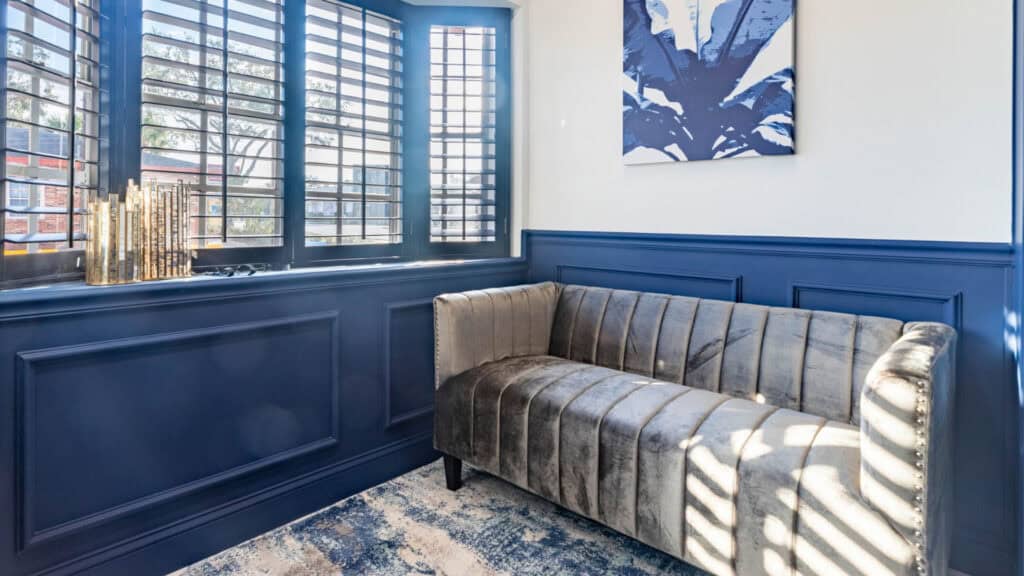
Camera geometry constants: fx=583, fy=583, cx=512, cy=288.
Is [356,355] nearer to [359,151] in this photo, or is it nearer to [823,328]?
[359,151]

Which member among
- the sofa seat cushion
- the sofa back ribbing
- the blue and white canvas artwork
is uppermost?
the blue and white canvas artwork

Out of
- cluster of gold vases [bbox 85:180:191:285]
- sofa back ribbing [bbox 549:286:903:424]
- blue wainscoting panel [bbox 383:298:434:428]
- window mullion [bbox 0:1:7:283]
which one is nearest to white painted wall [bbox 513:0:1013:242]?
sofa back ribbing [bbox 549:286:903:424]

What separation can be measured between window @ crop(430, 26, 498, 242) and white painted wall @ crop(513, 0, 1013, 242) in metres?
0.40

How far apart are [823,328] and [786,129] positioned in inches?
30.5

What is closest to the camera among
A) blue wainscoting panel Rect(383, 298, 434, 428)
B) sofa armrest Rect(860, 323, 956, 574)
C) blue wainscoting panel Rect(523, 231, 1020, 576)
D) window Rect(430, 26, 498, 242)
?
sofa armrest Rect(860, 323, 956, 574)

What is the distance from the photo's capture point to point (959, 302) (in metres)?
1.89

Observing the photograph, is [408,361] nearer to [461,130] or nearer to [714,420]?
[461,130]

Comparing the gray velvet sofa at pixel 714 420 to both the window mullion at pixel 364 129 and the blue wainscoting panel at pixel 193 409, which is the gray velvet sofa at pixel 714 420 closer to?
the blue wainscoting panel at pixel 193 409

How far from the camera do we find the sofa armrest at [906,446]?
4.07 ft

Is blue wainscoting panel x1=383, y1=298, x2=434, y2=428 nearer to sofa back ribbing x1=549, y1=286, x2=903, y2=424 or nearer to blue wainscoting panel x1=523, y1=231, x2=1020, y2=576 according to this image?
sofa back ribbing x1=549, y1=286, x2=903, y2=424

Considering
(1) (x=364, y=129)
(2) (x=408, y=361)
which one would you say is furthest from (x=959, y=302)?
(1) (x=364, y=129)

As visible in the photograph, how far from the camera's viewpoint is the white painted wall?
71.8 inches

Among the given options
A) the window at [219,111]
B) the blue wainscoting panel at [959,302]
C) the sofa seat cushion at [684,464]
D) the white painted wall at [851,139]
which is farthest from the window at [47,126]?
the blue wainscoting panel at [959,302]

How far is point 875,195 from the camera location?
204cm
